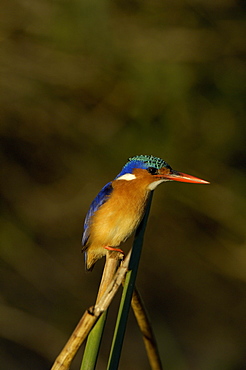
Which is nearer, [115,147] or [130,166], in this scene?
[130,166]

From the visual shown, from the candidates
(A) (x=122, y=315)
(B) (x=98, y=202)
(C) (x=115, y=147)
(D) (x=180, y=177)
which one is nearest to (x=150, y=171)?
(D) (x=180, y=177)

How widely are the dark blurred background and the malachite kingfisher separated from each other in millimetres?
1504

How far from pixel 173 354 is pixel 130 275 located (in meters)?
2.69

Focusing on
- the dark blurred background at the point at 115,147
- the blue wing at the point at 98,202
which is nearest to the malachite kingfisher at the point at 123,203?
the blue wing at the point at 98,202

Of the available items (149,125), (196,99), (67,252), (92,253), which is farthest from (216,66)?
(92,253)

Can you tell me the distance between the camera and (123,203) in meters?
2.14

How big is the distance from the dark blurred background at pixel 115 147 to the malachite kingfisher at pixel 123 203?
1.50 m

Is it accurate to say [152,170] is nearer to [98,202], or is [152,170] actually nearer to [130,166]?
[130,166]

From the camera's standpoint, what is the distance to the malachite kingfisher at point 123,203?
2077 millimetres

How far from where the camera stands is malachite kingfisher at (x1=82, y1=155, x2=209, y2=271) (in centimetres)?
208

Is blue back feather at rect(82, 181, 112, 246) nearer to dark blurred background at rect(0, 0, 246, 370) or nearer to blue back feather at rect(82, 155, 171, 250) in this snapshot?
blue back feather at rect(82, 155, 171, 250)

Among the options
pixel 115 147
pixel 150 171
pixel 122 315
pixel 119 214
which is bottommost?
pixel 122 315

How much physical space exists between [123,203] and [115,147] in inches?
66.2

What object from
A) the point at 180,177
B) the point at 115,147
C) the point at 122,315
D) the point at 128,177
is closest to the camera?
the point at 122,315
